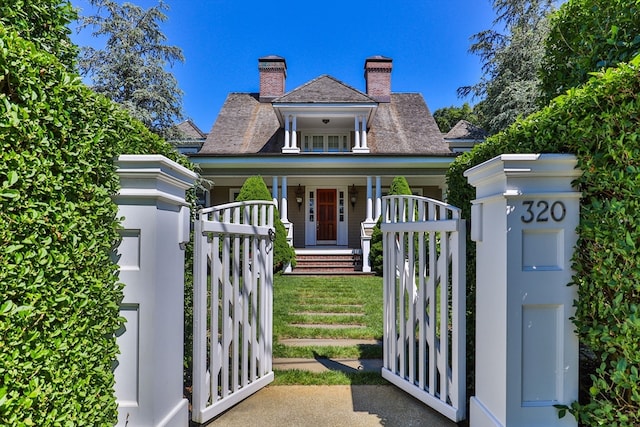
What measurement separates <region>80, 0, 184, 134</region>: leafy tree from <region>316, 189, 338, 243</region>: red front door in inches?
237

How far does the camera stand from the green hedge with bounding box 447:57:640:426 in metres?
1.54

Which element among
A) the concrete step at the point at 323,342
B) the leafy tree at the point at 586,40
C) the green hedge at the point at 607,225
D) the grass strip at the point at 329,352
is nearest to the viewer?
the green hedge at the point at 607,225

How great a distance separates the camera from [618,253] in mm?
1594

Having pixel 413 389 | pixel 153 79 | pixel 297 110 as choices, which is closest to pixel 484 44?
pixel 297 110

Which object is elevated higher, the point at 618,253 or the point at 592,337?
the point at 618,253

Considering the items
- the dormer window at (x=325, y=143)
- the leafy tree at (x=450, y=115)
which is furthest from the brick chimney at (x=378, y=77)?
the leafy tree at (x=450, y=115)

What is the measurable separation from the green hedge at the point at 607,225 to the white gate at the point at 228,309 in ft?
7.53

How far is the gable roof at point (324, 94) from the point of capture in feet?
40.7

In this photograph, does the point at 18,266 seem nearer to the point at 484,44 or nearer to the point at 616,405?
the point at 616,405

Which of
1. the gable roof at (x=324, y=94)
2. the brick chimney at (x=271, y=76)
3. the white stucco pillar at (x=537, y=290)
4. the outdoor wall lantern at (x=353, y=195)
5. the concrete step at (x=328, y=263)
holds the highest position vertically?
the brick chimney at (x=271, y=76)

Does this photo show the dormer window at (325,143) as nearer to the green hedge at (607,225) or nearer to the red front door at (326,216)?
the red front door at (326,216)

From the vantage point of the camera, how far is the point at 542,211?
191cm

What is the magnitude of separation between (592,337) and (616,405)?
0.31 meters

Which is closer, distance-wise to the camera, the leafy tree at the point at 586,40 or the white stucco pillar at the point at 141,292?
the white stucco pillar at the point at 141,292
